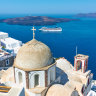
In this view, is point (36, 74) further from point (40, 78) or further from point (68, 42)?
point (68, 42)

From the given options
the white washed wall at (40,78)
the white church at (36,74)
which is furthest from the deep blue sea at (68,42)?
the white washed wall at (40,78)

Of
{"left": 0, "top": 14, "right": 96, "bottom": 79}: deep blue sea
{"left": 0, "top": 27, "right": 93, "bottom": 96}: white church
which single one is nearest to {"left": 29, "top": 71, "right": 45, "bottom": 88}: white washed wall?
{"left": 0, "top": 27, "right": 93, "bottom": 96}: white church

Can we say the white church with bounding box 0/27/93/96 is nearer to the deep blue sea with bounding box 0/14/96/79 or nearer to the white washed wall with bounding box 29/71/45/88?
the white washed wall with bounding box 29/71/45/88

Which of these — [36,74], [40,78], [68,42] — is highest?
[36,74]

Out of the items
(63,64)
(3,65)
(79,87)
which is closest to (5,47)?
(3,65)

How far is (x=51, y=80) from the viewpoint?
1528cm

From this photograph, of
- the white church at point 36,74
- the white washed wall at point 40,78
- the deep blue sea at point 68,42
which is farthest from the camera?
the deep blue sea at point 68,42

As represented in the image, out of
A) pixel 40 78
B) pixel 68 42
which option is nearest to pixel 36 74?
pixel 40 78

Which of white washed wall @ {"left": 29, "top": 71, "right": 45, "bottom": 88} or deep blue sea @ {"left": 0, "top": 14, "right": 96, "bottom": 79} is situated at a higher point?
white washed wall @ {"left": 29, "top": 71, "right": 45, "bottom": 88}

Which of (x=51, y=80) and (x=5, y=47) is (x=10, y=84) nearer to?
(x=51, y=80)

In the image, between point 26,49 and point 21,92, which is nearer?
point 21,92

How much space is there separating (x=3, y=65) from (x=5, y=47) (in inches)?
554

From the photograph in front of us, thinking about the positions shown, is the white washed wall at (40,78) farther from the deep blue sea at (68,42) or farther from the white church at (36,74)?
the deep blue sea at (68,42)

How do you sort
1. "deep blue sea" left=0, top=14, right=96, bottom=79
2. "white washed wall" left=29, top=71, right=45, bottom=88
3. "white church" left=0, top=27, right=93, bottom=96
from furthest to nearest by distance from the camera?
"deep blue sea" left=0, top=14, right=96, bottom=79, "white washed wall" left=29, top=71, right=45, bottom=88, "white church" left=0, top=27, right=93, bottom=96
